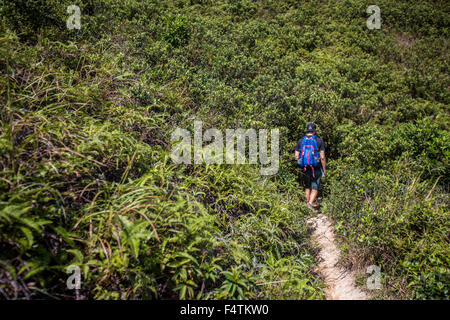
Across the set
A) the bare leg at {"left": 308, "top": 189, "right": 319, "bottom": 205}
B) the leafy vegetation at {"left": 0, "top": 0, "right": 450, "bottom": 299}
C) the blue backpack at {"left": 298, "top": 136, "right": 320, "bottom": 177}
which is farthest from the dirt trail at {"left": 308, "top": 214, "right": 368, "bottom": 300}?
the blue backpack at {"left": 298, "top": 136, "right": 320, "bottom": 177}

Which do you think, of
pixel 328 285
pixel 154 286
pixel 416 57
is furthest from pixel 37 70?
pixel 416 57

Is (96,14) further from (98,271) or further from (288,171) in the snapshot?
(98,271)

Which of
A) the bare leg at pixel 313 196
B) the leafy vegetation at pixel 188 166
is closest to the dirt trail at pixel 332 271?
the leafy vegetation at pixel 188 166

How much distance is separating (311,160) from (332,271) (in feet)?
7.04

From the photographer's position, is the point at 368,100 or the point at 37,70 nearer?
the point at 37,70

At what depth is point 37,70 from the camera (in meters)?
3.83

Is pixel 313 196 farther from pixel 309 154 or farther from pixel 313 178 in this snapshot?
pixel 309 154

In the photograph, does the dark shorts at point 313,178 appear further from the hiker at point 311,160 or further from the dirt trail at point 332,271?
the dirt trail at point 332,271

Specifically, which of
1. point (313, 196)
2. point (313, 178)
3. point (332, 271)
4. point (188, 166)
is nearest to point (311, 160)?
point (313, 178)

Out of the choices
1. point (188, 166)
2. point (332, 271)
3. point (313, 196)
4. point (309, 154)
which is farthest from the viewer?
point (313, 196)

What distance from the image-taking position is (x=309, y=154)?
5.24 meters

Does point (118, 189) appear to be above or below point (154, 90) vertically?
below

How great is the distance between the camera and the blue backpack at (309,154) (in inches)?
206
